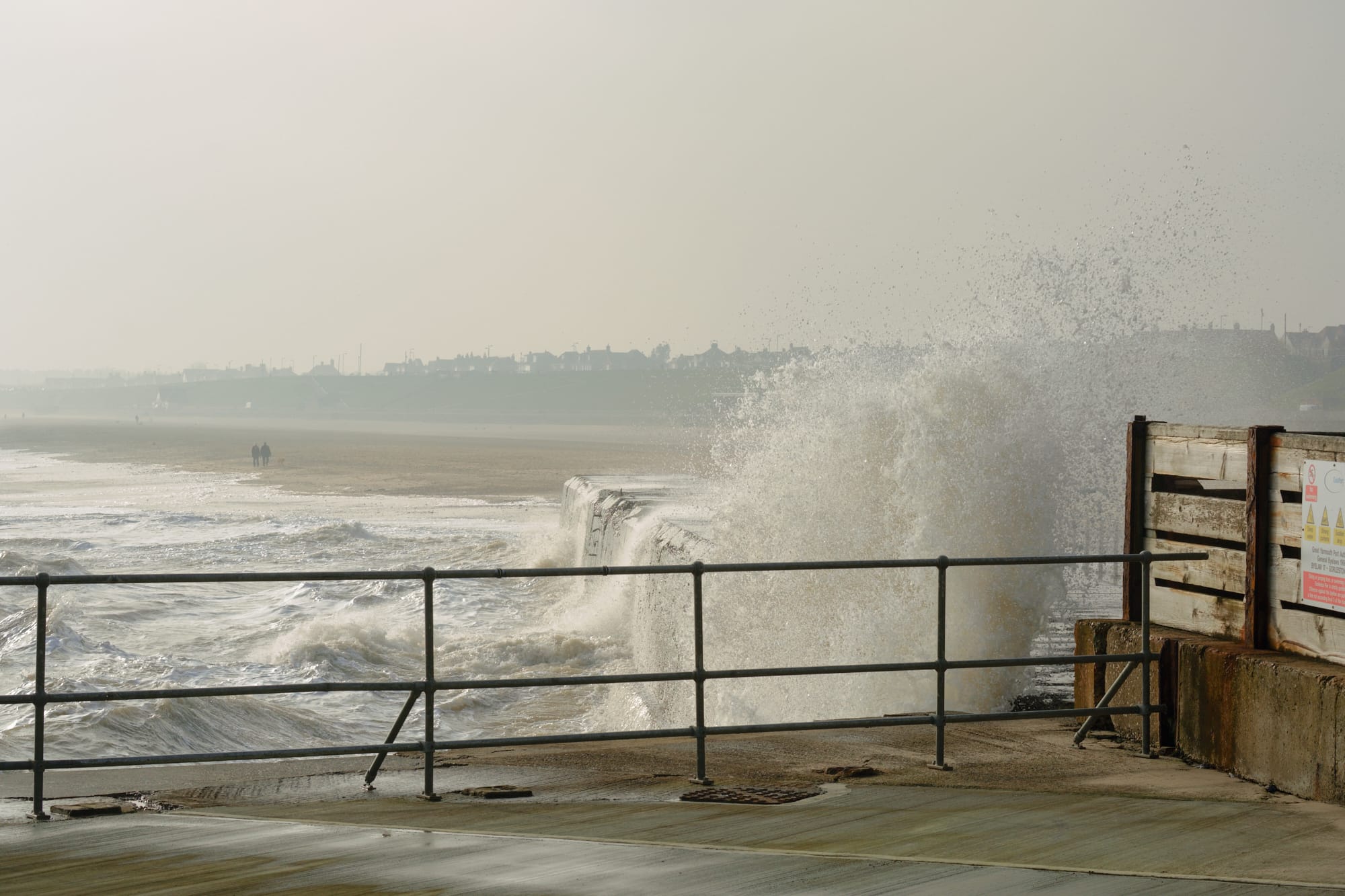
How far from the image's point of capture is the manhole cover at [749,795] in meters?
6.45

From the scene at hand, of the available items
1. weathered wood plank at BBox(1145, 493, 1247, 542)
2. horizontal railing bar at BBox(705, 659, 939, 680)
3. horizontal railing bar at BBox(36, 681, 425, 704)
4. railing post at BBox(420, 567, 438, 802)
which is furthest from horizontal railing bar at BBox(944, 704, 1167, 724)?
horizontal railing bar at BBox(36, 681, 425, 704)

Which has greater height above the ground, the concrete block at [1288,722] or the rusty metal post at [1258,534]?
the rusty metal post at [1258,534]

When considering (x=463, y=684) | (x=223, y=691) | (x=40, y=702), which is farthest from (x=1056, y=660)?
(x=40, y=702)

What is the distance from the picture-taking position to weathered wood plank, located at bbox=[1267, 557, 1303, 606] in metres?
6.88

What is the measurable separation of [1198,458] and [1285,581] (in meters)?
0.94

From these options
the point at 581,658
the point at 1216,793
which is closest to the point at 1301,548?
the point at 1216,793

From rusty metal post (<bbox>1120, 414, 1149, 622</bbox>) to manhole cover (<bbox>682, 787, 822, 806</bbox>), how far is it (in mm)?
2514

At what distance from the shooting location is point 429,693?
6.38m

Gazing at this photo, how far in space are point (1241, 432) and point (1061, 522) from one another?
8111 mm

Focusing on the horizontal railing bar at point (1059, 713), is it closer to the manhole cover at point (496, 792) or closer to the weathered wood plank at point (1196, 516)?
the weathered wood plank at point (1196, 516)

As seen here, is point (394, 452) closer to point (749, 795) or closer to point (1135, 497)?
point (1135, 497)

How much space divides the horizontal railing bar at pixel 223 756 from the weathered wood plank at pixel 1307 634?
13.4ft

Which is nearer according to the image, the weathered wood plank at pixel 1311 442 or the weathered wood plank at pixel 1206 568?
the weathered wood plank at pixel 1311 442

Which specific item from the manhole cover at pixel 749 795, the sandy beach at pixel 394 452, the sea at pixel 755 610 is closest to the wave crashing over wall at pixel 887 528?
the sea at pixel 755 610
